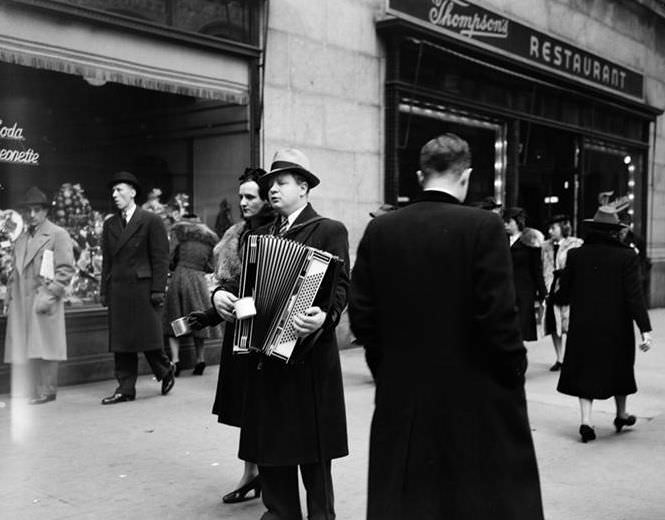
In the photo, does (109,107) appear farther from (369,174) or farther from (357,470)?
(357,470)

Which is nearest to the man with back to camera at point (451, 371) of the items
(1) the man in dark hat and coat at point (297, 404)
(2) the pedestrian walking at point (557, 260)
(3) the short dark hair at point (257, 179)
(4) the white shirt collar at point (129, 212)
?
(1) the man in dark hat and coat at point (297, 404)

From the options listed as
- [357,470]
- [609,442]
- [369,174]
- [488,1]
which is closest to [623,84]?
[488,1]

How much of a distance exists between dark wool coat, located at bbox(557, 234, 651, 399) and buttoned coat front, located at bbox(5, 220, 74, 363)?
4479 mm

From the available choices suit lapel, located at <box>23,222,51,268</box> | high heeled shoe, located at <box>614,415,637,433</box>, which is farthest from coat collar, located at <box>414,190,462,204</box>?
suit lapel, located at <box>23,222,51,268</box>

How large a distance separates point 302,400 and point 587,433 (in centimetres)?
321

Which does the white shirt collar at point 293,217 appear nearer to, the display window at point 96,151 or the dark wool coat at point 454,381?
the dark wool coat at point 454,381

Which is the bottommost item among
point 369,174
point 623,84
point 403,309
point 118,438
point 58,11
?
point 118,438

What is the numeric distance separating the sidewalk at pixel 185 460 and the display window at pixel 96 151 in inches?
78.9

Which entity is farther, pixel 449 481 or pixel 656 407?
pixel 656 407

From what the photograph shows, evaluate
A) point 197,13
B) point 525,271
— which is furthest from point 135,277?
point 525,271

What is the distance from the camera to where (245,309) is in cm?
373

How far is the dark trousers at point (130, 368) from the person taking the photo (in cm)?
763

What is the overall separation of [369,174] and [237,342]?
26.1 ft

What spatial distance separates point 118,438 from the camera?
20.5 ft
